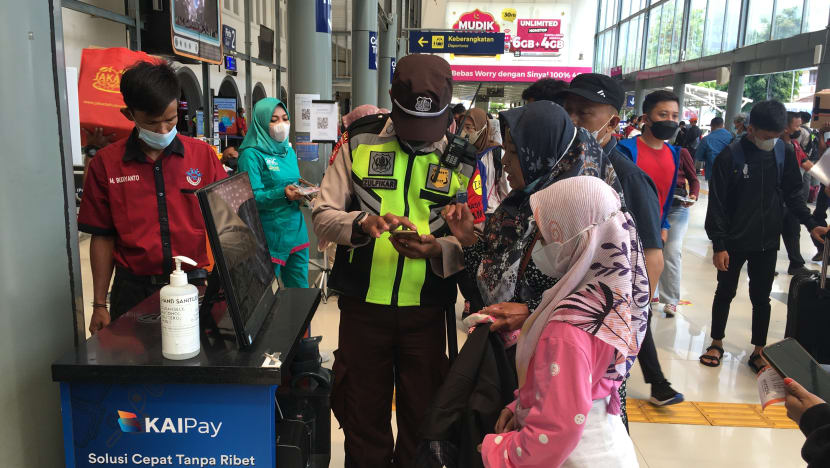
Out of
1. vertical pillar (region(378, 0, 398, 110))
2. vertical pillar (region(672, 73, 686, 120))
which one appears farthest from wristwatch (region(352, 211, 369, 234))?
vertical pillar (region(672, 73, 686, 120))

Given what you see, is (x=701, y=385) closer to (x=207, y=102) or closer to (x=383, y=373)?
(x=383, y=373)

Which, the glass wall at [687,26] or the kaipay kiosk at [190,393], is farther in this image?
the glass wall at [687,26]

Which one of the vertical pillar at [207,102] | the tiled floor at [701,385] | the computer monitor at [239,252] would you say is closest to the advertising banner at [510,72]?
the vertical pillar at [207,102]

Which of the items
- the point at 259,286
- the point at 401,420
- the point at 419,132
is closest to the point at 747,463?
the point at 401,420

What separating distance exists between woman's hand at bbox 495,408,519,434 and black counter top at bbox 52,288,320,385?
0.51m

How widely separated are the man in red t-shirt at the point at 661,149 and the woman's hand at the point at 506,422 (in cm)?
251

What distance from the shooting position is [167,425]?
1.24m

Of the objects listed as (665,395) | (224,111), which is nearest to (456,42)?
(224,111)

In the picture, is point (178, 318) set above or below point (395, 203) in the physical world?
below

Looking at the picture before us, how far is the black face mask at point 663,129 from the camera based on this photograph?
3.55 metres

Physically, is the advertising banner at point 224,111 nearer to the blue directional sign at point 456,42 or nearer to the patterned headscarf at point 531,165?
the blue directional sign at point 456,42

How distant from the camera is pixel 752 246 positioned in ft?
12.3

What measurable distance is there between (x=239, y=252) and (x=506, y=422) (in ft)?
2.39

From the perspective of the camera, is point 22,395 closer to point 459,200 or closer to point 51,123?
point 51,123
